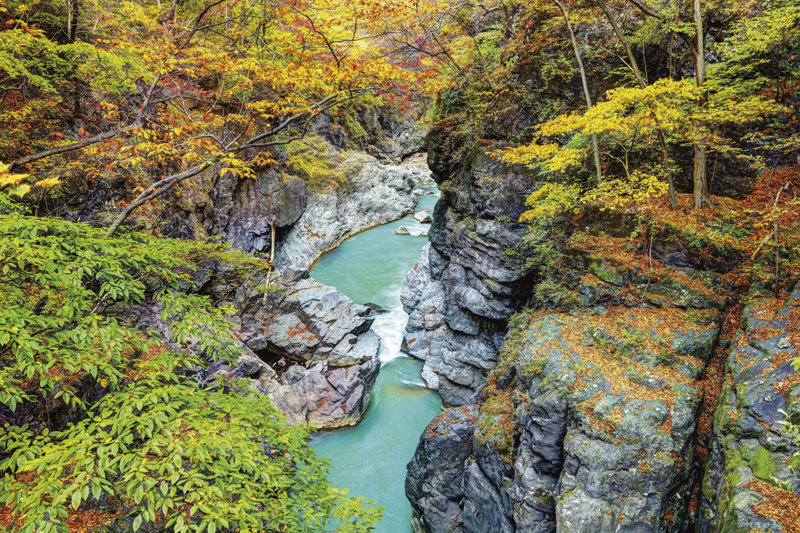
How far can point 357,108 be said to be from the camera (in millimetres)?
33281

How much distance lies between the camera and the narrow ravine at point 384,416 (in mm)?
9930

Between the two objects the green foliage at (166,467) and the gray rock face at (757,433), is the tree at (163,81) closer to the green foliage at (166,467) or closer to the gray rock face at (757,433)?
Answer: the green foliage at (166,467)

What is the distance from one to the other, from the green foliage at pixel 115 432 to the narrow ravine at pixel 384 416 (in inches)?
223

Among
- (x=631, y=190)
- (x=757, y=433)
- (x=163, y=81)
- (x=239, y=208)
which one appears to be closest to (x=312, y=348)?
(x=239, y=208)

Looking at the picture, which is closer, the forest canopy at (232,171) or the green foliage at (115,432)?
the green foliage at (115,432)

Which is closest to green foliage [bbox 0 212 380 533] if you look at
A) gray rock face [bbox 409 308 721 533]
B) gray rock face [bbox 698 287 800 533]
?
→ gray rock face [bbox 409 308 721 533]

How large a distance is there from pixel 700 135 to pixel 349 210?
798 inches

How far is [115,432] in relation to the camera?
368 centimetres

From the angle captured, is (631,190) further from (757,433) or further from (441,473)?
(441,473)

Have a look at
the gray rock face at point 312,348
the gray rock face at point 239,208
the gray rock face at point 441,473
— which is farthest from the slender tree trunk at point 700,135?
the gray rock face at point 239,208

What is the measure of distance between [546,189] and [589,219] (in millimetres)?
1424

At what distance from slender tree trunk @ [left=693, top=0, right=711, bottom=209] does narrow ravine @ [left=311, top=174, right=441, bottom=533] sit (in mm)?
9762

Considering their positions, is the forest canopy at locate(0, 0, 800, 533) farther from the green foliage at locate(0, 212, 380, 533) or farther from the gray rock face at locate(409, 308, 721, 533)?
the gray rock face at locate(409, 308, 721, 533)

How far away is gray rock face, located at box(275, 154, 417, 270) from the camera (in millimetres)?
20789
